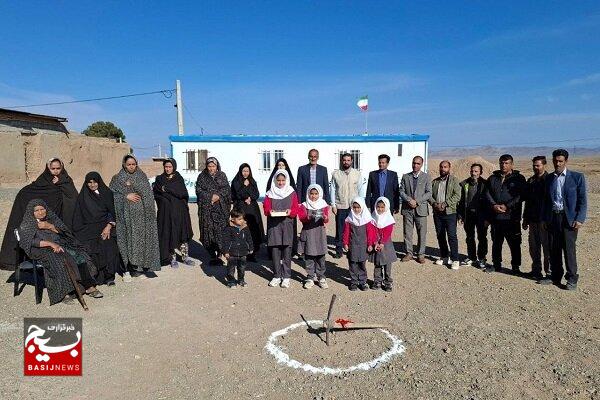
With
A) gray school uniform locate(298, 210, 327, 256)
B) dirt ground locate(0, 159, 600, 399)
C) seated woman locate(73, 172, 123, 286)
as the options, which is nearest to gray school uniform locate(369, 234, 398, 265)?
dirt ground locate(0, 159, 600, 399)

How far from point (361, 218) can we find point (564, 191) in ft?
8.60

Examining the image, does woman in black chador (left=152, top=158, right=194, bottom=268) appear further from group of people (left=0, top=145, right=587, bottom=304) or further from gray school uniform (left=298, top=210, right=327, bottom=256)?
gray school uniform (left=298, top=210, right=327, bottom=256)

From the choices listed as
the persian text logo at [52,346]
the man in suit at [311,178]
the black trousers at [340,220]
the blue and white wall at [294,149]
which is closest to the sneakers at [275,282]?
the black trousers at [340,220]

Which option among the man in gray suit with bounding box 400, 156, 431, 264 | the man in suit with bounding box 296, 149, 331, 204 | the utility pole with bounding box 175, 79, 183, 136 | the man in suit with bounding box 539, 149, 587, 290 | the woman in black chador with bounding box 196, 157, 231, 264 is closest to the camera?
the man in suit with bounding box 539, 149, 587, 290

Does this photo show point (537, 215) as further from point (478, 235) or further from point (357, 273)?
point (357, 273)

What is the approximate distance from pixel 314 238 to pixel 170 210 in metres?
2.49

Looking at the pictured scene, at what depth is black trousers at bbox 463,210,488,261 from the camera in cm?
583

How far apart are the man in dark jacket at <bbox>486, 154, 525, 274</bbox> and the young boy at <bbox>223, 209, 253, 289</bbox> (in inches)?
142

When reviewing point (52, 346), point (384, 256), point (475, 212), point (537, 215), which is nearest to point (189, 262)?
point (52, 346)

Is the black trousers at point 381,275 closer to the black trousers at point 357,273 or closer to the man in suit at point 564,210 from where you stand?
the black trousers at point 357,273

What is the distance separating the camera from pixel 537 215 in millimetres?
5227

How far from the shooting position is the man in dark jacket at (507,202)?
545cm

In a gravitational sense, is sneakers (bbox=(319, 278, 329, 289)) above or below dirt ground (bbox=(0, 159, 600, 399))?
above

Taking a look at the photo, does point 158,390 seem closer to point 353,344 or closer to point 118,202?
point 353,344
